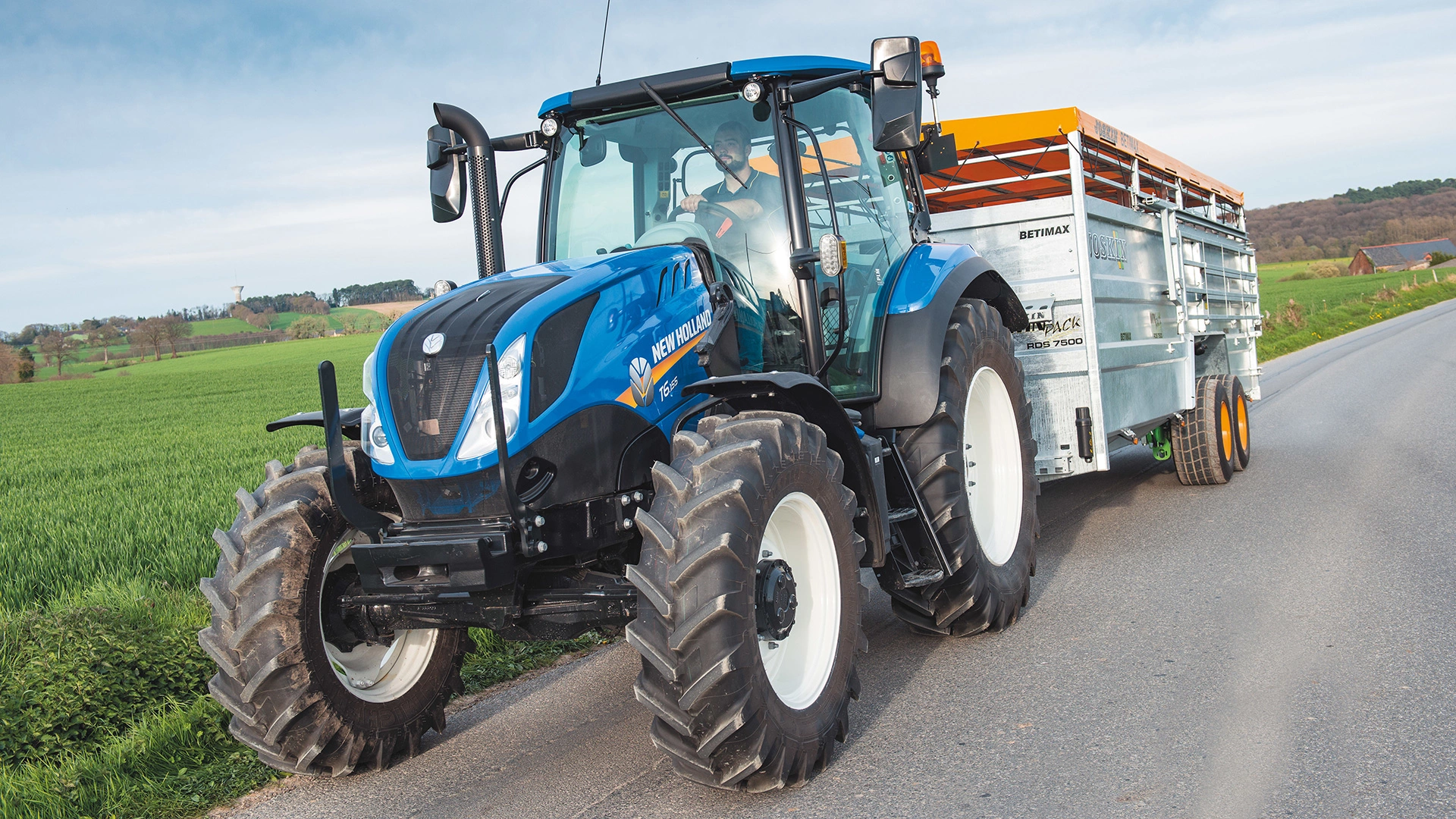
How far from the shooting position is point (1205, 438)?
823cm

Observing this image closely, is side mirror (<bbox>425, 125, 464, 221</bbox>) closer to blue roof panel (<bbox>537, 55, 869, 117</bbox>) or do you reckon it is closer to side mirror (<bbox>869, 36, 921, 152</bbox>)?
blue roof panel (<bbox>537, 55, 869, 117</bbox>)

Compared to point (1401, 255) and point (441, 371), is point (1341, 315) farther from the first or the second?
point (1401, 255)

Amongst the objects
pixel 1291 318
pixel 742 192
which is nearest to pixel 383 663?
pixel 742 192

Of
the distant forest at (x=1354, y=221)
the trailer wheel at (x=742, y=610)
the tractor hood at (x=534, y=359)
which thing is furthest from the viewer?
the distant forest at (x=1354, y=221)

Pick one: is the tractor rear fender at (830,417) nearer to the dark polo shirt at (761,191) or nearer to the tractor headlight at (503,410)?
the tractor headlight at (503,410)

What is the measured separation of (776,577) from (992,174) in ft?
16.2

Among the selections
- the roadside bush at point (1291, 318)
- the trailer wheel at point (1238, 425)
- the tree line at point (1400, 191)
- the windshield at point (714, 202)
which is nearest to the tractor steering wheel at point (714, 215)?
the windshield at point (714, 202)

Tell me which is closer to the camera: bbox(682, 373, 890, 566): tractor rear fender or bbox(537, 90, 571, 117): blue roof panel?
bbox(682, 373, 890, 566): tractor rear fender

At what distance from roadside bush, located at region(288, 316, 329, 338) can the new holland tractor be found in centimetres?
7886

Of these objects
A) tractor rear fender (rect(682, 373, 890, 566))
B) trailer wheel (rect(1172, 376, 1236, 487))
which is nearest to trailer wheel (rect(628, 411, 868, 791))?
tractor rear fender (rect(682, 373, 890, 566))

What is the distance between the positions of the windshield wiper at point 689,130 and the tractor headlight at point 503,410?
1306 millimetres

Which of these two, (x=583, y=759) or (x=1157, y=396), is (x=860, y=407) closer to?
(x=583, y=759)

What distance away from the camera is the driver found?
4344 millimetres

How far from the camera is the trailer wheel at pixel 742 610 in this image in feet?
10.3
